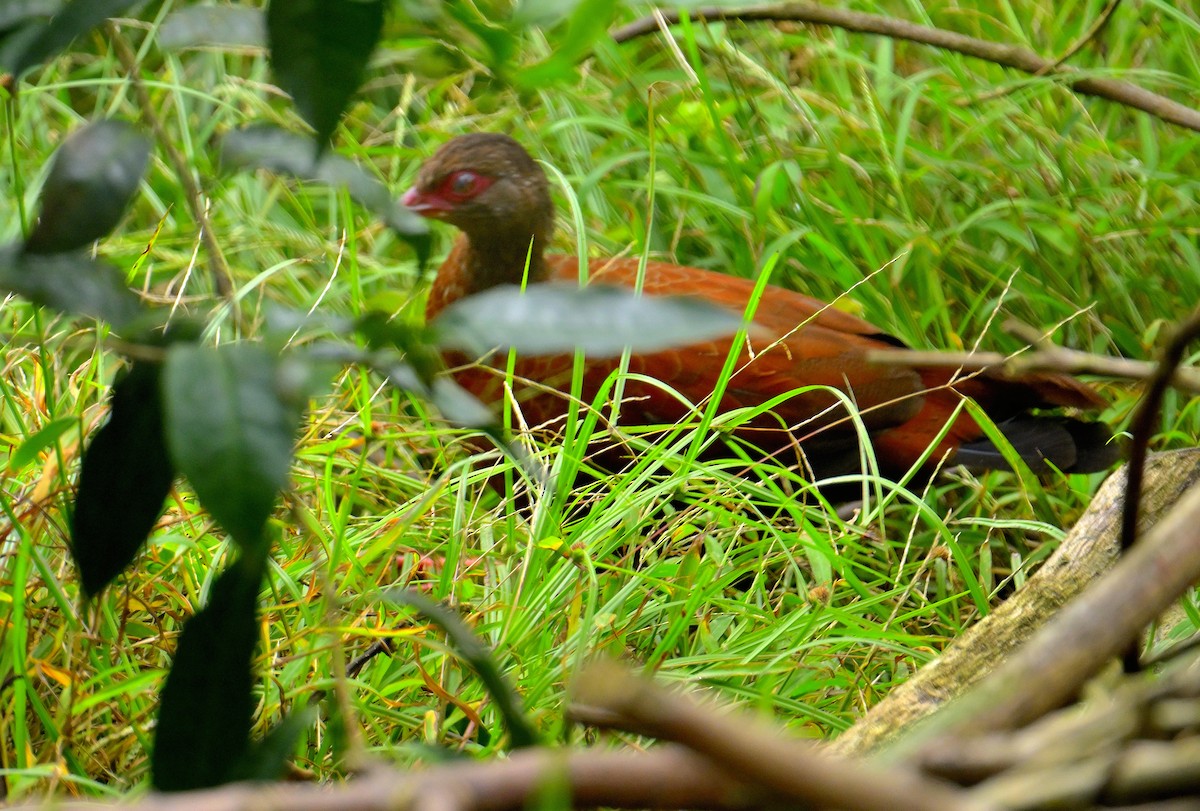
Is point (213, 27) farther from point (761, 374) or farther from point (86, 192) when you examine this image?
point (761, 374)

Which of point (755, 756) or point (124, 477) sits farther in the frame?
point (124, 477)

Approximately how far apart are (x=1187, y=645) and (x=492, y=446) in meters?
1.31

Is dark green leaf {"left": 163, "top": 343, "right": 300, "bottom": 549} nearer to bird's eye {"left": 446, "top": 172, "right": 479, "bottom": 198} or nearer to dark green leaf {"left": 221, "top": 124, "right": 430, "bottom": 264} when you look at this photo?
dark green leaf {"left": 221, "top": 124, "right": 430, "bottom": 264}

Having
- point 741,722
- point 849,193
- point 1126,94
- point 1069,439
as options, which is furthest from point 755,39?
point 741,722

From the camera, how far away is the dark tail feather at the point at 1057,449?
2070 mm


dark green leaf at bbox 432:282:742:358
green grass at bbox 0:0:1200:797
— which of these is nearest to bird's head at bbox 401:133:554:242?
green grass at bbox 0:0:1200:797

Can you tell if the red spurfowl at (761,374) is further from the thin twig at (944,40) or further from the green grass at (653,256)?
the thin twig at (944,40)

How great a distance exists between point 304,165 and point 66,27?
16 centimetres

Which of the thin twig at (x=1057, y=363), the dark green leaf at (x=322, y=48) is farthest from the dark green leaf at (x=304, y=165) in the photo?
the thin twig at (x=1057, y=363)

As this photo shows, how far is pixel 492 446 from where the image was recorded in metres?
1.98

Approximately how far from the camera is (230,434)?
58 cm

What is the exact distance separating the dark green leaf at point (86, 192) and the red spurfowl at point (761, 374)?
3.94 feet

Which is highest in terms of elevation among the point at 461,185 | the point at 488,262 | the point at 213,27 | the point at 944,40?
the point at 213,27

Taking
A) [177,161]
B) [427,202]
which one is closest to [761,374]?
[427,202]
